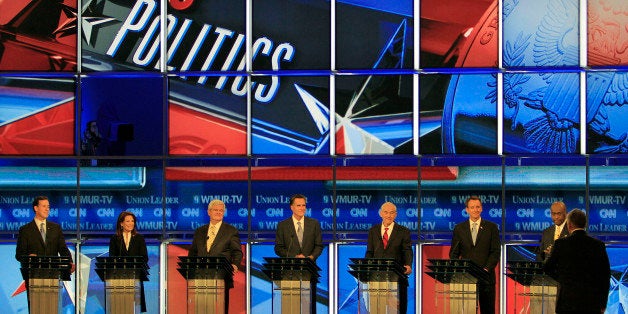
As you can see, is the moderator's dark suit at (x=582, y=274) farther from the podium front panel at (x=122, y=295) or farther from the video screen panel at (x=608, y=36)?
the video screen panel at (x=608, y=36)

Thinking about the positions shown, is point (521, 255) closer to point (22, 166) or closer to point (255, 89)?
point (255, 89)

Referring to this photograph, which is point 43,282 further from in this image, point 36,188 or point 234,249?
point 36,188

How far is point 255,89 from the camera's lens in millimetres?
14422

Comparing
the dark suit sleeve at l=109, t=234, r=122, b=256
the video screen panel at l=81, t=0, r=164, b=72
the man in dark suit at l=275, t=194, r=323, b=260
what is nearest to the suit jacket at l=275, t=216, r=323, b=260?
the man in dark suit at l=275, t=194, r=323, b=260

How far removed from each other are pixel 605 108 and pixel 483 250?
265 cm

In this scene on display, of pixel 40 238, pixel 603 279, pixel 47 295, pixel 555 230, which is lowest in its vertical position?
pixel 47 295

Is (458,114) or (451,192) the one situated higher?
(458,114)

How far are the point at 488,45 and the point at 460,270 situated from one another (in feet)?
12.1

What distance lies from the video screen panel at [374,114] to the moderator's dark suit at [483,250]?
1992mm

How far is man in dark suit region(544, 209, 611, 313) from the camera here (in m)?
9.84

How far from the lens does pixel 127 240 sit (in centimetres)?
1266

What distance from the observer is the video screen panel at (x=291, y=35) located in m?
14.4

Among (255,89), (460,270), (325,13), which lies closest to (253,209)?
(255,89)

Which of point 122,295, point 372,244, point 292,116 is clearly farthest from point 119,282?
point 292,116
